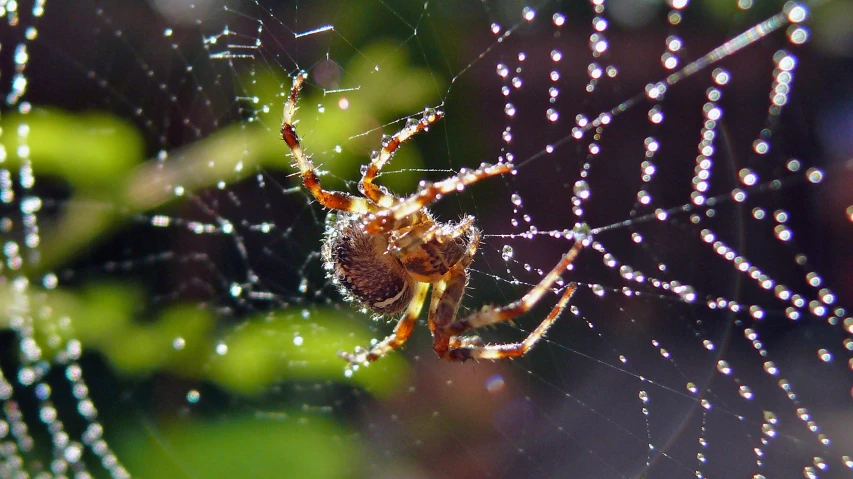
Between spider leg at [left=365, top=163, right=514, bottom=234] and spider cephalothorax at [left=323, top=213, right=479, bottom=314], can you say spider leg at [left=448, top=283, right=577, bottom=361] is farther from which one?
spider leg at [left=365, top=163, right=514, bottom=234]

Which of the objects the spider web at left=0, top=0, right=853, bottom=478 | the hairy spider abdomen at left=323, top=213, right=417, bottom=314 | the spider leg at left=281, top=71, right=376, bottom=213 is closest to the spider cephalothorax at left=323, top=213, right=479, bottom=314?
the hairy spider abdomen at left=323, top=213, right=417, bottom=314

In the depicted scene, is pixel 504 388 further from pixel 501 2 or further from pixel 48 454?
pixel 48 454

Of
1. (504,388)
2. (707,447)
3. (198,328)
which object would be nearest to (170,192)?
(198,328)

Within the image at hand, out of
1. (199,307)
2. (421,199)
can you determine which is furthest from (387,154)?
(199,307)

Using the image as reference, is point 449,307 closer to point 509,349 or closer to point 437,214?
point 509,349

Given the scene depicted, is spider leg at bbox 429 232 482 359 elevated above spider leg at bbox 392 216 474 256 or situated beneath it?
situated beneath
